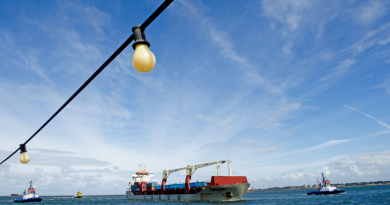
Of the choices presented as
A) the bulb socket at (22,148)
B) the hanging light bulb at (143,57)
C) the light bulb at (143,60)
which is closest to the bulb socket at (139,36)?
the hanging light bulb at (143,57)

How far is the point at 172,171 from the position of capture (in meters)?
52.9

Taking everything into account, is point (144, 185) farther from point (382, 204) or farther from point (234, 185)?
point (382, 204)

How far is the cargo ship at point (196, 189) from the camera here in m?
39.5

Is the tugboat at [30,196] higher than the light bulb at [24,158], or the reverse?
the light bulb at [24,158]

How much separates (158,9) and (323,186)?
78923 millimetres

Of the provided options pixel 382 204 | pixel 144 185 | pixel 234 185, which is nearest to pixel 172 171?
pixel 144 185

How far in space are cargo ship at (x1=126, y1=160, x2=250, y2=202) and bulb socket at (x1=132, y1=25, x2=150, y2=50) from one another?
1535 inches

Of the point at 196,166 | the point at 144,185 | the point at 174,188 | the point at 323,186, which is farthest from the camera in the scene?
the point at 323,186

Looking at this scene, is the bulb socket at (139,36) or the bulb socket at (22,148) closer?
the bulb socket at (139,36)

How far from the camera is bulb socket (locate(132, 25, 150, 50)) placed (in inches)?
94.3

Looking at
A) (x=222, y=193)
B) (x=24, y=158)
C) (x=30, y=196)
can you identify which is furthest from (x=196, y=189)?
(x=30, y=196)

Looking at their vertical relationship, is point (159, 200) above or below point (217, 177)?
below

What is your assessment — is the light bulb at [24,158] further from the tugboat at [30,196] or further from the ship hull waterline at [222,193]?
the tugboat at [30,196]

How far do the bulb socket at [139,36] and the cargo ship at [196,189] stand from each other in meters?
39.0
